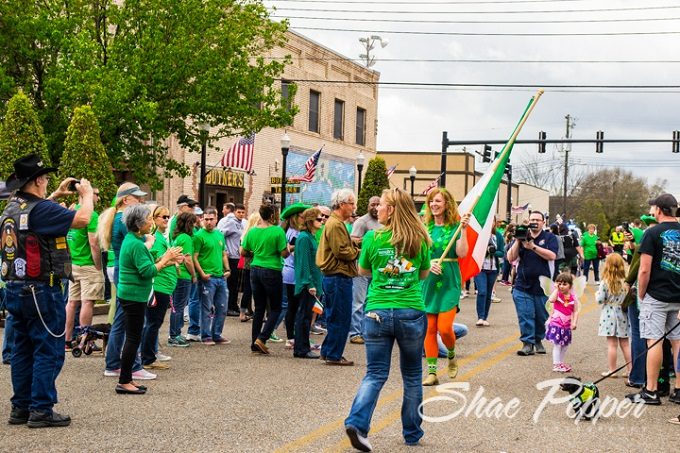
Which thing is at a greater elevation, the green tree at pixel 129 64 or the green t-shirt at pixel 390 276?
the green tree at pixel 129 64

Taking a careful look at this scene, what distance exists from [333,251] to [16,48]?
14.6 meters

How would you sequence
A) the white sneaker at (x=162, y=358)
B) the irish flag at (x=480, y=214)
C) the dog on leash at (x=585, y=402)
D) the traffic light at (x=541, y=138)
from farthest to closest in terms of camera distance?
the traffic light at (x=541, y=138) < the white sneaker at (x=162, y=358) < the irish flag at (x=480, y=214) < the dog on leash at (x=585, y=402)

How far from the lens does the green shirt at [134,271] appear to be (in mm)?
8773

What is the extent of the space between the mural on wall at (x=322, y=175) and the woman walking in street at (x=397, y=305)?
28218 millimetres

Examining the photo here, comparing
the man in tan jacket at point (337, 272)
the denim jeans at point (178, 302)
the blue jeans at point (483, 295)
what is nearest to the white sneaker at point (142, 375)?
the man in tan jacket at point (337, 272)

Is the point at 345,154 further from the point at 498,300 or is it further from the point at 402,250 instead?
the point at 402,250

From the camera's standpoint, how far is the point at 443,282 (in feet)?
31.4

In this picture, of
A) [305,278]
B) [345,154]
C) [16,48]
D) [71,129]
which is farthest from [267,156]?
[305,278]

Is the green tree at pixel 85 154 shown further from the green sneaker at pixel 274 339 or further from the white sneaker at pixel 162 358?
the white sneaker at pixel 162 358

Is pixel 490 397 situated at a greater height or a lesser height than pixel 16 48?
lesser

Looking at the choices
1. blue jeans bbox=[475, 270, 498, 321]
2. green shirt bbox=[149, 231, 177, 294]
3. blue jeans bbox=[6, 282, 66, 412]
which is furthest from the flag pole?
blue jeans bbox=[475, 270, 498, 321]

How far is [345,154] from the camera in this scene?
137 feet

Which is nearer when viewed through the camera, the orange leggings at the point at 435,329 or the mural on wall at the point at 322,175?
the orange leggings at the point at 435,329

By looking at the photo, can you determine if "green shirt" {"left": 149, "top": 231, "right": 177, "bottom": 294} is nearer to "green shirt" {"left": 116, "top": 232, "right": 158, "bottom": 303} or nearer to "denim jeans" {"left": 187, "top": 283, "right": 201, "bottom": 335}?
"green shirt" {"left": 116, "top": 232, "right": 158, "bottom": 303}
